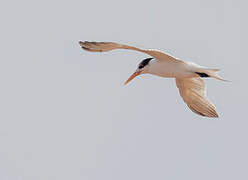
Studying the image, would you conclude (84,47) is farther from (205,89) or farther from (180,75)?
(205,89)

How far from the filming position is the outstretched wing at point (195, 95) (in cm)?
1606

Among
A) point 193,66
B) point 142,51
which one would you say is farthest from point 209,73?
point 142,51

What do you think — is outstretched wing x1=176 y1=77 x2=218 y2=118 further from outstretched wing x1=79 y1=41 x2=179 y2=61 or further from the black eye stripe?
outstretched wing x1=79 y1=41 x2=179 y2=61

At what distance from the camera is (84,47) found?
14344 mm

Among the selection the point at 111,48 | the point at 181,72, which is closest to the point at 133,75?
the point at 181,72

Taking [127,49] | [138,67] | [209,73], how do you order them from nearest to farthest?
[127,49] < [209,73] < [138,67]

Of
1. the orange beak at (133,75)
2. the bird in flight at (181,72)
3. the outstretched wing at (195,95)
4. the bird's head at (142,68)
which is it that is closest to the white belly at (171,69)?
the bird in flight at (181,72)

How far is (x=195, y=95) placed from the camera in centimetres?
1644

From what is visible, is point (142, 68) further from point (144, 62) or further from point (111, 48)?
point (111, 48)

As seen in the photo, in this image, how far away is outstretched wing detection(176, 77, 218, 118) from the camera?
16062mm

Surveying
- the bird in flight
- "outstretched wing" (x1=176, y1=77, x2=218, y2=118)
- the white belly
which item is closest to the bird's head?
the bird in flight

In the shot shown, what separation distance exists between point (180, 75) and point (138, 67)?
3.78 ft

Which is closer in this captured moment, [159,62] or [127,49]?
[127,49]

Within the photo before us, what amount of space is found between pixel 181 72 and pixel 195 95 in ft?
5.40
